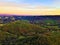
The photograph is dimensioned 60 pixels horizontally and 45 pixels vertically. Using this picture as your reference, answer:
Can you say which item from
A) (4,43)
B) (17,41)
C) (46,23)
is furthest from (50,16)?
(4,43)

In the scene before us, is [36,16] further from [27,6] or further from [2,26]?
[2,26]

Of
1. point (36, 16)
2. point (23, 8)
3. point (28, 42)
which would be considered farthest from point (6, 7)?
point (28, 42)

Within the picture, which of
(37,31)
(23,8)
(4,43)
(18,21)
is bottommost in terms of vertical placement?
(4,43)

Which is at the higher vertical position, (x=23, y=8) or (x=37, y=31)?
(x=23, y=8)
